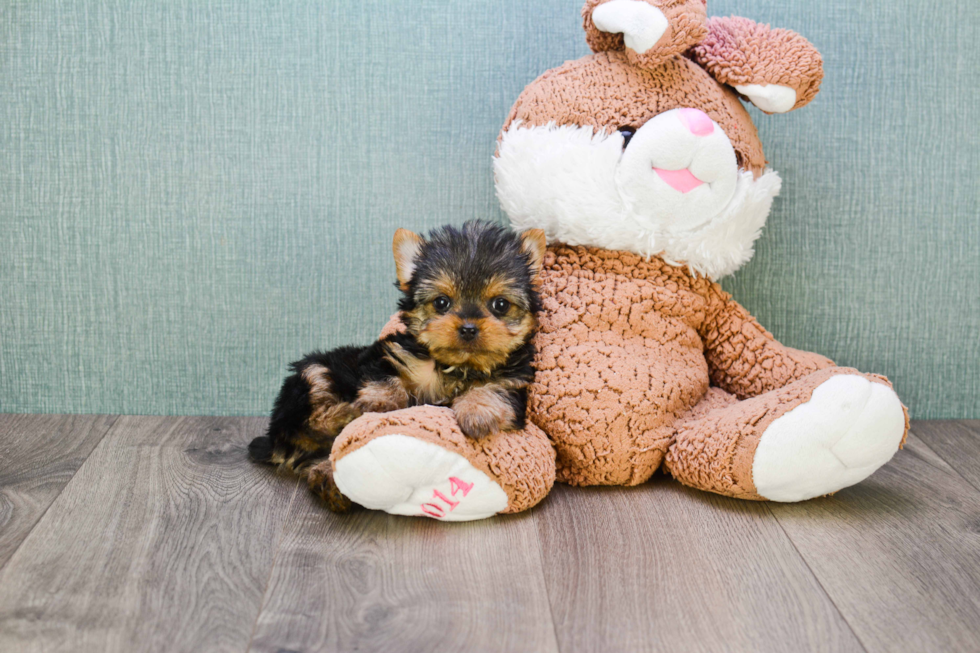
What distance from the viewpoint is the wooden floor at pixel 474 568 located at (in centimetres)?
120

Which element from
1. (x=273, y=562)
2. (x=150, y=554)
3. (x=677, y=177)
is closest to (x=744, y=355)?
(x=677, y=177)

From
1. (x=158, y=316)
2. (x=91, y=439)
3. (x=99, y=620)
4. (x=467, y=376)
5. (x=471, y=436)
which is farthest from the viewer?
(x=158, y=316)

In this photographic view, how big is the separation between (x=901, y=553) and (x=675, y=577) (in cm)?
44

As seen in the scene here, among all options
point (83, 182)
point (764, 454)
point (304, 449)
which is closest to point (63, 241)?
point (83, 182)

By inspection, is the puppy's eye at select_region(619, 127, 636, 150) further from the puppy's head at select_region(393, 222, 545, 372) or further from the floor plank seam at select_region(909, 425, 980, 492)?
the floor plank seam at select_region(909, 425, 980, 492)

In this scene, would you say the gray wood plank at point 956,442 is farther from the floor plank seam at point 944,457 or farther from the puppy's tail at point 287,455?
the puppy's tail at point 287,455

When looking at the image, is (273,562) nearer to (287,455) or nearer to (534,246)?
(287,455)

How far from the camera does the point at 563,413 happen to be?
1.65 metres

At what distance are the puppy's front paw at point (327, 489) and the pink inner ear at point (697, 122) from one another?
976 millimetres

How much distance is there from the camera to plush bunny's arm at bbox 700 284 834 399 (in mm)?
1831

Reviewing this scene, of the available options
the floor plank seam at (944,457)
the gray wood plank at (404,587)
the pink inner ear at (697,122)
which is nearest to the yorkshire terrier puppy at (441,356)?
the gray wood plank at (404,587)

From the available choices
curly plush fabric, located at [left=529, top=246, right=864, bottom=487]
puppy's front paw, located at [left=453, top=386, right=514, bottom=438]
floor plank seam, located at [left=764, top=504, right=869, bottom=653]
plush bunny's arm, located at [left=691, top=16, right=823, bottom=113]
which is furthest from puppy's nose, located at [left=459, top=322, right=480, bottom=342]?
plush bunny's arm, located at [left=691, top=16, right=823, bottom=113]

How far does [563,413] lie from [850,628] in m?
0.64

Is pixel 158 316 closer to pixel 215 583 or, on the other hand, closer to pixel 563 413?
pixel 215 583
